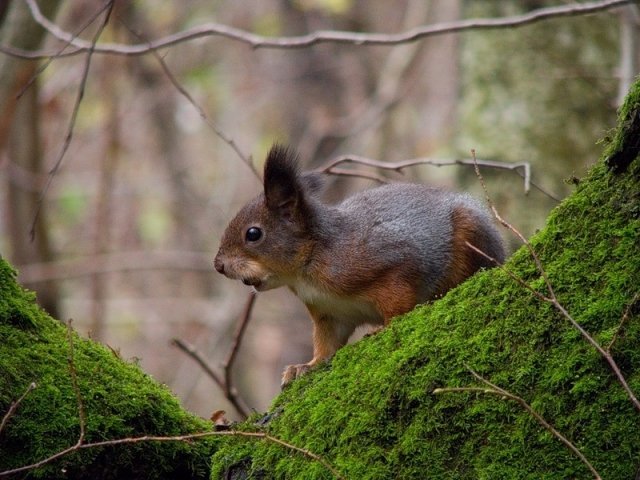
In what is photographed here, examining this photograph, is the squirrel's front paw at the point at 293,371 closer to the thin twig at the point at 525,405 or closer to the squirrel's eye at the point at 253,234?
the squirrel's eye at the point at 253,234

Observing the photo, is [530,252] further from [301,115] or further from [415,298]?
[301,115]

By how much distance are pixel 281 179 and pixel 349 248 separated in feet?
1.40

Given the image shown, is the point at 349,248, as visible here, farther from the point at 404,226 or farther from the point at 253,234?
the point at 253,234

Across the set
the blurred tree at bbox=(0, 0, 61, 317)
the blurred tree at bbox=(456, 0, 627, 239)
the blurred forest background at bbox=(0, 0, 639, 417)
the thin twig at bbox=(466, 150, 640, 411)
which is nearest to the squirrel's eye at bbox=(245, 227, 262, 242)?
the thin twig at bbox=(466, 150, 640, 411)

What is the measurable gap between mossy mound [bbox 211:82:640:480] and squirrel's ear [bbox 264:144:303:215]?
123cm

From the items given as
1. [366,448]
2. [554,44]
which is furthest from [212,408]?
[366,448]

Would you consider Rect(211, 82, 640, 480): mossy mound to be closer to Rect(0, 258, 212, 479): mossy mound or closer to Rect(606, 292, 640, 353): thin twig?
Rect(606, 292, 640, 353): thin twig

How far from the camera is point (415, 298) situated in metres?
3.67

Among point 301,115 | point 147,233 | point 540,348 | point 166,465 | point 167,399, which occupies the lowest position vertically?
point 540,348

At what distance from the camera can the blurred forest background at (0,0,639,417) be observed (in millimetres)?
7652

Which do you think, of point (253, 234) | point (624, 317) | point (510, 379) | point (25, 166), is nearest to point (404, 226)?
point (253, 234)

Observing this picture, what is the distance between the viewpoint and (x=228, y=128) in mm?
14633

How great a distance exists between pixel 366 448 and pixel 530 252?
75 cm

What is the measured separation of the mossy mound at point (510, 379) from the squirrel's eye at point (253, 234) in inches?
50.7
